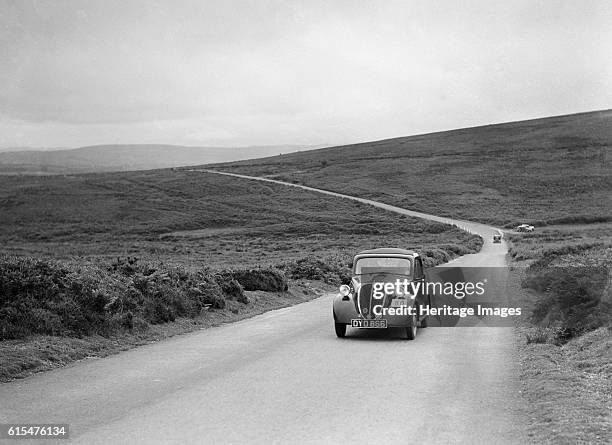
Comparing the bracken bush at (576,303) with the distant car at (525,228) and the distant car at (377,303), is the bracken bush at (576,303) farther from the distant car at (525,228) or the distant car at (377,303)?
the distant car at (525,228)

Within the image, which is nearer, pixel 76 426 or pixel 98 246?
pixel 76 426

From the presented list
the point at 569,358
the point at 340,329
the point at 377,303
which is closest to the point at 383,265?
the point at 377,303

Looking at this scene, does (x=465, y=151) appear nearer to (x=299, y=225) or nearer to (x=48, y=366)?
(x=299, y=225)

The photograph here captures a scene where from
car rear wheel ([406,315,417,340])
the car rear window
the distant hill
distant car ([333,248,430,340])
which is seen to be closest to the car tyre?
distant car ([333,248,430,340])

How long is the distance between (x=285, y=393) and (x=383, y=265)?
7.68m

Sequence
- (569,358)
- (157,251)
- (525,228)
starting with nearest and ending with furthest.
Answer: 1. (569,358)
2. (157,251)
3. (525,228)

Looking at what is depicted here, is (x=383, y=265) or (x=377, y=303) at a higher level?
(x=383, y=265)

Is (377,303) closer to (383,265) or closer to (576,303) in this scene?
(383,265)

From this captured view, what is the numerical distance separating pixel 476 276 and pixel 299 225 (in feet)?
208

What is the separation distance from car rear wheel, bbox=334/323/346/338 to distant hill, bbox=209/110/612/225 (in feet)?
288

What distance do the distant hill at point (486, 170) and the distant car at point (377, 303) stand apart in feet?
284

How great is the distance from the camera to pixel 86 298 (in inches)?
637

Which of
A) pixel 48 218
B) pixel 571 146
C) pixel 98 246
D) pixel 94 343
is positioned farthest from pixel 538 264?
pixel 571 146

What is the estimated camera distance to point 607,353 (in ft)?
40.8
